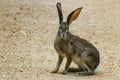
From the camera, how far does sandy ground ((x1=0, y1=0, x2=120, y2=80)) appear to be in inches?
375

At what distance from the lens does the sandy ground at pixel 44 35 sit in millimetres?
9527

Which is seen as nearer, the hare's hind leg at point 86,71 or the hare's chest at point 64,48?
the hare's chest at point 64,48

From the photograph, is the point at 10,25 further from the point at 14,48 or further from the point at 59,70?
the point at 59,70

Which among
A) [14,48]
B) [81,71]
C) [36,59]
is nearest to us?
[81,71]

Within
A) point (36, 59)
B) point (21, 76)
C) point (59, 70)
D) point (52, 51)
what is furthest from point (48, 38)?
point (21, 76)

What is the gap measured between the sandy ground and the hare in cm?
22

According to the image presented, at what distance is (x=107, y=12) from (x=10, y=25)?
4137 mm

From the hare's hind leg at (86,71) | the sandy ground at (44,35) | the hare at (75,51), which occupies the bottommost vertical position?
the sandy ground at (44,35)

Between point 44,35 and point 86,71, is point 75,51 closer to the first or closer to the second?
point 86,71

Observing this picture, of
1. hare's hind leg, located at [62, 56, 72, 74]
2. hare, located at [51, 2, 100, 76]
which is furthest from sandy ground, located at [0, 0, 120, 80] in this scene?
hare, located at [51, 2, 100, 76]

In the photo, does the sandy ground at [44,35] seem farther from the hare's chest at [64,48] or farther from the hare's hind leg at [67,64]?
the hare's chest at [64,48]

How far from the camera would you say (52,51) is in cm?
1154

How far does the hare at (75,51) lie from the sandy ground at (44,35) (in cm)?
22

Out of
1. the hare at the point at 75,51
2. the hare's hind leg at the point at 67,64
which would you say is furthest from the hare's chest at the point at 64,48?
the hare's hind leg at the point at 67,64
